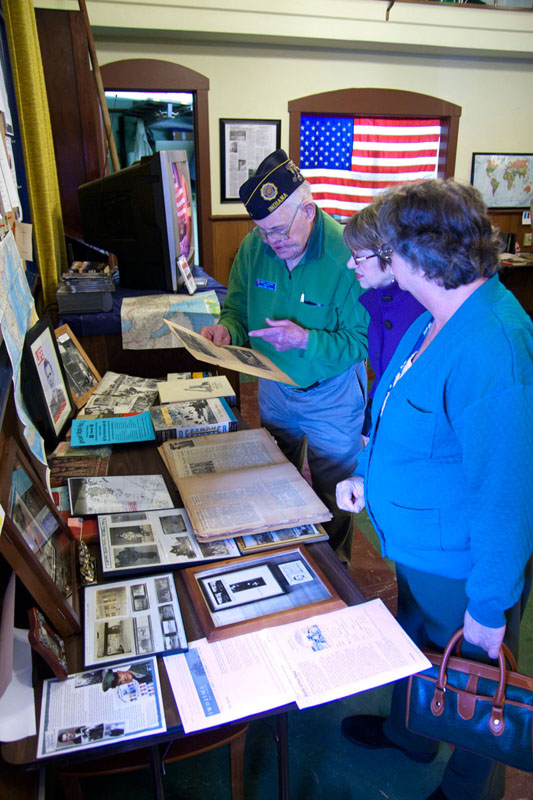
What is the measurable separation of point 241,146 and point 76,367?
152 inches

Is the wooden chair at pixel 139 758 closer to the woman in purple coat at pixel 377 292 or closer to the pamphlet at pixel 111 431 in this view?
the pamphlet at pixel 111 431

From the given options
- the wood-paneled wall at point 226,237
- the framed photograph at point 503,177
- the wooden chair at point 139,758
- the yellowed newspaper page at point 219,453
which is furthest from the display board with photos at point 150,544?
the framed photograph at point 503,177

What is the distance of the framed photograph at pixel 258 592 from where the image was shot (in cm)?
104

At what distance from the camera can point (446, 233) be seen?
0.97m

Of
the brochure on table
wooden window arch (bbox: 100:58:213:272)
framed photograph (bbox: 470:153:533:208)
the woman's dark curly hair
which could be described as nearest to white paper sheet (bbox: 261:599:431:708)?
Result: the brochure on table

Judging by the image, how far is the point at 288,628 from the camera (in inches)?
40.8

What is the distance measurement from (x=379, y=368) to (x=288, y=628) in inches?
36.5

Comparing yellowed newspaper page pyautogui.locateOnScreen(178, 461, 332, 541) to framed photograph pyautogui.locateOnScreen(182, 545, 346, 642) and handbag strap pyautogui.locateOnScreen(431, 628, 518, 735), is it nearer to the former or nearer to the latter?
framed photograph pyautogui.locateOnScreen(182, 545, 346, 642)

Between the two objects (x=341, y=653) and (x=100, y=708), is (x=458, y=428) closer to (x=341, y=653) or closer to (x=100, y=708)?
(x=341, y=653)

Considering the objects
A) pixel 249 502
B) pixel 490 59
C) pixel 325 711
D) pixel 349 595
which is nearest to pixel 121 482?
pixel 249 502

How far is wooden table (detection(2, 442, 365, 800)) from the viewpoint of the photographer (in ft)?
2.66

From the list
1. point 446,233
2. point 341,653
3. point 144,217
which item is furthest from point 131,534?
point 144,217

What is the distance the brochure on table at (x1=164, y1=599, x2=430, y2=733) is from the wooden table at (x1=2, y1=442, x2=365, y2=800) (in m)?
0.02

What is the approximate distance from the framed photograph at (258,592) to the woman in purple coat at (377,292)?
0.66m
